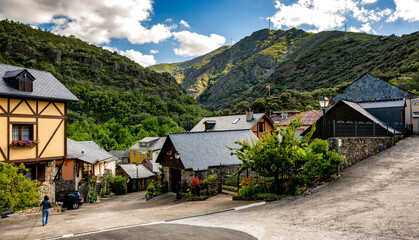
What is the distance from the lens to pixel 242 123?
42188mm

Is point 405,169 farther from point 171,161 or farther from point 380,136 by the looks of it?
point 171,161

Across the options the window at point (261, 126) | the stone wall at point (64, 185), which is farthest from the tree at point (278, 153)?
the window at point (261, 126)

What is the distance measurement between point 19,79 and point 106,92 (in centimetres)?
7986

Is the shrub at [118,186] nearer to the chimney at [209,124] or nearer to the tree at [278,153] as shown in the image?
the chimney at [209,124]

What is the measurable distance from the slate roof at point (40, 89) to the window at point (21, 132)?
2.00 meters

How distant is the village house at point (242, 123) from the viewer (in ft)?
136

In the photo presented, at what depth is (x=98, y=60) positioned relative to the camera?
389 ft

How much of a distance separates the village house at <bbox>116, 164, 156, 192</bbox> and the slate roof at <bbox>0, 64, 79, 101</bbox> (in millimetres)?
24184

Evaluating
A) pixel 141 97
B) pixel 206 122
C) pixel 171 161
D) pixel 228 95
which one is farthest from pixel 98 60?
pixel 171 161

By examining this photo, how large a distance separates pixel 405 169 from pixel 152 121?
7986cm

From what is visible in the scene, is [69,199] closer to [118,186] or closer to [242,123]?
[118,186]

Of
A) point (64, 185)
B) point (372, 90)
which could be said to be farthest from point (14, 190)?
point (372, 90)

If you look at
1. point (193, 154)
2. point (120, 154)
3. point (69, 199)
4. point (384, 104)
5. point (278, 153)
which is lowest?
point (120, 154)

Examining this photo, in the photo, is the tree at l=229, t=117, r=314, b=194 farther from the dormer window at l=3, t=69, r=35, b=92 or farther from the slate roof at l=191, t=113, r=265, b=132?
the slate roof at l=191, t=113, r=265, b=132
